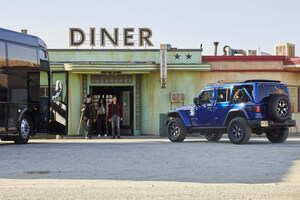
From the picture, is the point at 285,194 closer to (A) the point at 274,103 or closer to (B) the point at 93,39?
(A) the point at 274,103

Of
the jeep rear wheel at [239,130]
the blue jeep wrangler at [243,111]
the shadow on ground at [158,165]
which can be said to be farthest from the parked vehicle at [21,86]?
the jeep rear wheel at [239,130]

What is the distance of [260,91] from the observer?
17.8 metres

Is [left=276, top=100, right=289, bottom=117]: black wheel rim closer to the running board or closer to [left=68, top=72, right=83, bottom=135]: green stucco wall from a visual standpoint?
the running board

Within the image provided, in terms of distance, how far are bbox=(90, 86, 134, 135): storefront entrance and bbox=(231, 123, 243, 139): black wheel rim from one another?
11016 mm

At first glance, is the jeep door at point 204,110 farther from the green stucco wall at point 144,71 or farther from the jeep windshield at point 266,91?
the green stucco wall at point 144,71

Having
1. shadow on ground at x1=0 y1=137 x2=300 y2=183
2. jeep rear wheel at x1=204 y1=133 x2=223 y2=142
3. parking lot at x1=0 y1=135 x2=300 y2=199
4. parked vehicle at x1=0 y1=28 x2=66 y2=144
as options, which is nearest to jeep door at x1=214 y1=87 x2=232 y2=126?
jeep rear wheel at x1=204 y1=133 x2=223 y2=142

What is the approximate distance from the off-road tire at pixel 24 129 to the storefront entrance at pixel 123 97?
9.18 metres

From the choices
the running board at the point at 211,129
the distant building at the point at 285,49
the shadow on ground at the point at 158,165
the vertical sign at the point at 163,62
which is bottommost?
the shadow on ground at the point at 158,165

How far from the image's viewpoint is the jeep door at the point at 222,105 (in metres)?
18.7

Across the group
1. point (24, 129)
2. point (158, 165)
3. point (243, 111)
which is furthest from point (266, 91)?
point (24, 129)

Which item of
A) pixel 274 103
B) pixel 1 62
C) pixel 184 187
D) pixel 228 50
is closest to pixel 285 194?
pixel 184 187

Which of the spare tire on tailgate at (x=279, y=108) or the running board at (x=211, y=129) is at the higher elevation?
the spare tire on tailgate at (x=279, y=108)

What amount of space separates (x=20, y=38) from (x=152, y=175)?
10.6 metres

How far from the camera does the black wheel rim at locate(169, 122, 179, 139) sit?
20469 millimetres
